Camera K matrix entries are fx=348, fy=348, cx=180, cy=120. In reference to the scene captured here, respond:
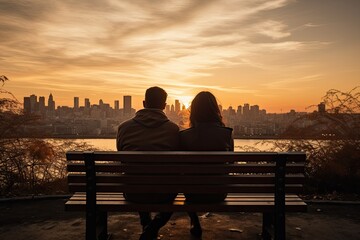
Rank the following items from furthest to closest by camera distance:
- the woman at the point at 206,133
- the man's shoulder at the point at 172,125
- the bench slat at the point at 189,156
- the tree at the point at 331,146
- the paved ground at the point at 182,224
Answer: the tree at the point at 331,146
the paved ground at the point at 182,224
the man's shoulder at the point at 172,125
the woman at the point at 206,133
the bench slat at the point at 189,156

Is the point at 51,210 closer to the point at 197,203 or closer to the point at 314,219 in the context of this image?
the point at 197,203

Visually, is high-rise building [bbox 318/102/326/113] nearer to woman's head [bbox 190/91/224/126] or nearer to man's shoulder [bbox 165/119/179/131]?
woman's head [bbox 190/91/224/126]

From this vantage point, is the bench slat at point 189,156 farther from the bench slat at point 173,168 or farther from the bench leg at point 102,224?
the bench leg at point 102,224

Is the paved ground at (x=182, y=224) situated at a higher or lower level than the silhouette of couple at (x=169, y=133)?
lower

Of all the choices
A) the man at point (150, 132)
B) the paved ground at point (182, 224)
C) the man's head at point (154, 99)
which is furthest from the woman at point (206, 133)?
the paved ground at point (182, 224)

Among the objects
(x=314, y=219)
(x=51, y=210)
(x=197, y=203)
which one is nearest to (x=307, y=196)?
(x=314, y=219)

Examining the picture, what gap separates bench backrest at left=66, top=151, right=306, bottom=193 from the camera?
307 centimetres

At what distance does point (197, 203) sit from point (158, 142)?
71 cm

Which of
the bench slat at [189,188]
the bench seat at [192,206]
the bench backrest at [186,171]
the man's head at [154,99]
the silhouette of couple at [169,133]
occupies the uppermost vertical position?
the man's head at [154,99]

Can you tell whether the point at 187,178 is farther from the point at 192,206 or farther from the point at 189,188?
the point at 192,206

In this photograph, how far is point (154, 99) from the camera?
11.9 ft

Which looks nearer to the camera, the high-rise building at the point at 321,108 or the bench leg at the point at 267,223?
the bench leg at the point at 267,223

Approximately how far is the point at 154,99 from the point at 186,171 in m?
0.89

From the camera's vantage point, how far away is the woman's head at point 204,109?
3.50 meters
